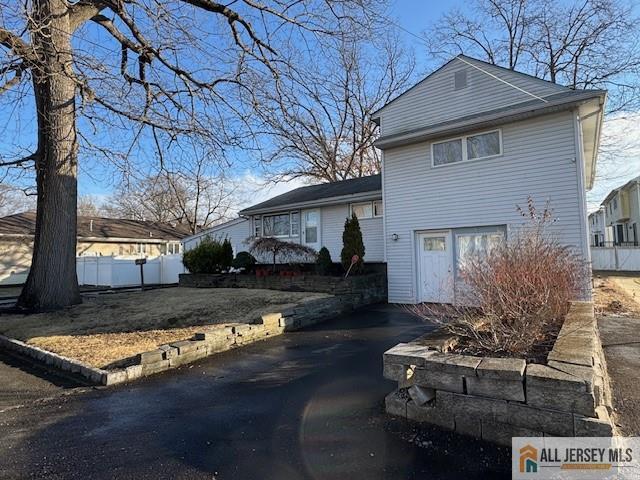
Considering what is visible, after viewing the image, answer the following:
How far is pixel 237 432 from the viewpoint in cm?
344

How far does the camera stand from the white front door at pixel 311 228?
14820 mm

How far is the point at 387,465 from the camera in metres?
2.79

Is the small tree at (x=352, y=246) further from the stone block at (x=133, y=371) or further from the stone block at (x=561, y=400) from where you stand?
the stone block at (x=561, y=400)

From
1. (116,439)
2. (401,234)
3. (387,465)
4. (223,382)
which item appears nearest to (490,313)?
(387,465)

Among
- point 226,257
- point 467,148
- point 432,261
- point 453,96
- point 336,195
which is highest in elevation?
point 453,96

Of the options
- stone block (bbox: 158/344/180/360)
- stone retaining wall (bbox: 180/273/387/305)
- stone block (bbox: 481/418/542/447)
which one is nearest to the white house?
stone retaining wall (bbox: 180/273/387/305)

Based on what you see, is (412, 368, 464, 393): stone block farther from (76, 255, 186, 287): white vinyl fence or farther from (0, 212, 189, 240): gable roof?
(0, 212, 189, 240): gable roof

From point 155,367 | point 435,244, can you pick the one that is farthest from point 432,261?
point 155,367

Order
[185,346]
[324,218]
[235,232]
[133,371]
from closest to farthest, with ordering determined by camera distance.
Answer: [133,371], [185,346], [324,218], [235,232]

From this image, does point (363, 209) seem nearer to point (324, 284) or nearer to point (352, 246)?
point (352, 246)

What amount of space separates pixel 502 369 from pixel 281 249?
35.0 feet

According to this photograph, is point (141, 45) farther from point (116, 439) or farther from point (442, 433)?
point (442, 433)

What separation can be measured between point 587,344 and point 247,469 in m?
3.27

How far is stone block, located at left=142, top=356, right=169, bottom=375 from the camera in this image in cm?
531
